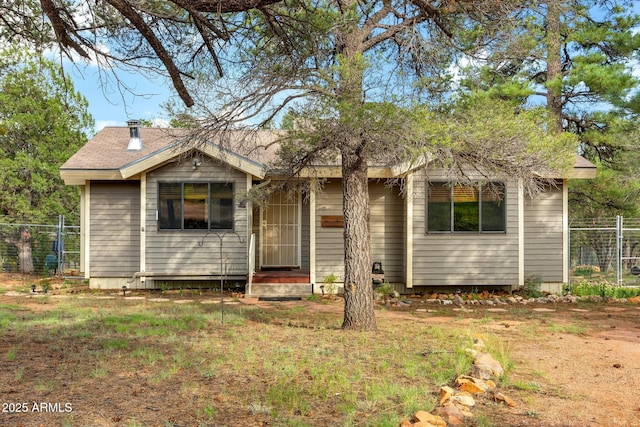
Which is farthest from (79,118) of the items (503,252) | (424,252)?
(503,252)

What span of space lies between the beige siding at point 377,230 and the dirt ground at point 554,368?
2.37 m

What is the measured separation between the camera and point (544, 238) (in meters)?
12.3

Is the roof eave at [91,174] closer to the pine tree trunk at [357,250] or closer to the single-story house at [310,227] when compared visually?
the single-story house at [310,227]

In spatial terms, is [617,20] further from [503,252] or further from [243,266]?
[243,266]

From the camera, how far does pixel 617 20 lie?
14461 millimetres

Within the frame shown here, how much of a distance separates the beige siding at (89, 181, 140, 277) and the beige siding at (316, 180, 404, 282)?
4429 millimetres

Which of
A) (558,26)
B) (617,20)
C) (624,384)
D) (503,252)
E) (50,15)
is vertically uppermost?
(617,20)

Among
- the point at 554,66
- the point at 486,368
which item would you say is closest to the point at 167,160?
the point at 486,368

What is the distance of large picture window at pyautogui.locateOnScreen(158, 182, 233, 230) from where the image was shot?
473 inches

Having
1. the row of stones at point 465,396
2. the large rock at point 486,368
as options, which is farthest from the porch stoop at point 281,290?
the large rock at point 486,368

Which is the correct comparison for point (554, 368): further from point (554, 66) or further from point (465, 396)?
point (554, 66)

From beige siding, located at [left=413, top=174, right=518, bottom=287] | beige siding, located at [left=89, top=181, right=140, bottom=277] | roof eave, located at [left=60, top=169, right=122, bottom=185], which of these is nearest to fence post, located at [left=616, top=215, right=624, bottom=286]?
beige siding, located at [left=413, top=174, right=518, bottom=287]

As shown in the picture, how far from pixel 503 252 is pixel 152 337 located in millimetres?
8092

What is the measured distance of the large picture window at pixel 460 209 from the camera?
11750 mm
